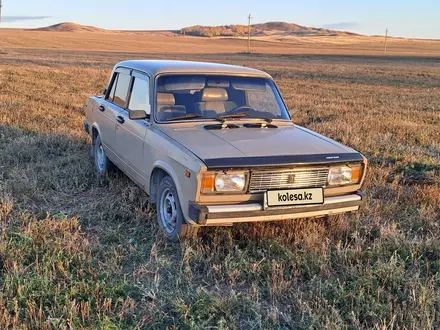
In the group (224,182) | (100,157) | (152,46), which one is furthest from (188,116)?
(152,46)

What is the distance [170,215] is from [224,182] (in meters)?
0.83

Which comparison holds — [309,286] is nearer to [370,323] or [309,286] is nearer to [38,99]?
[370,323]

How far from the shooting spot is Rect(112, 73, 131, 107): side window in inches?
235

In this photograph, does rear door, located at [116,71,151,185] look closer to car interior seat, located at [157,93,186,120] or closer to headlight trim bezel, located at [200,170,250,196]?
car interior seat, located at [157,93,186,120]

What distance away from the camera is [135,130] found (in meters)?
5.25

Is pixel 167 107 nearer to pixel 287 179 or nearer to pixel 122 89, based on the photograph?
pixel 122 89

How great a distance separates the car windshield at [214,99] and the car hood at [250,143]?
28 centimetres

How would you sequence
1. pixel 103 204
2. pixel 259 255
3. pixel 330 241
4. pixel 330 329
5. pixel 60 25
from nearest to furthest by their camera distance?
1. pixel 330 329
2. pixel 259 255
3. pixel 330 241
4. pixel 103 204
5. pixel 60 25

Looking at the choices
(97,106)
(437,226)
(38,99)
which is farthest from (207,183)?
(38,99)

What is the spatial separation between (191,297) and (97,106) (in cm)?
410

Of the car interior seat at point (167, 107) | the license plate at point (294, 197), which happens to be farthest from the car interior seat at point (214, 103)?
the license plate at point (294, 197)

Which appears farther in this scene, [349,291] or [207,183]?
[207,183]

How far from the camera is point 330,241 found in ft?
14.9

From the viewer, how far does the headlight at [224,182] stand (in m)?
3.96
